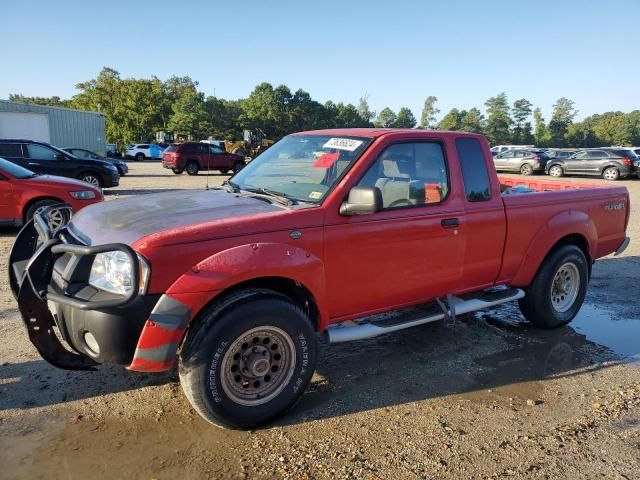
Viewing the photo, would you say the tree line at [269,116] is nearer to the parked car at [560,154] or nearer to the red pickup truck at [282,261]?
the parked car at [560,154]

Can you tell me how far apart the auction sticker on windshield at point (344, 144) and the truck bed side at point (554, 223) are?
5.37ft

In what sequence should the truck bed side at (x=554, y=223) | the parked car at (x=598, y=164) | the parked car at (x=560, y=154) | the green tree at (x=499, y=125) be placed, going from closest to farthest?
the truck bed side at (x=554, y=223) < the parked car at (x=598, y=164) < the parked car at (x=560, y=154) < the green tree at (x=499, y=125)

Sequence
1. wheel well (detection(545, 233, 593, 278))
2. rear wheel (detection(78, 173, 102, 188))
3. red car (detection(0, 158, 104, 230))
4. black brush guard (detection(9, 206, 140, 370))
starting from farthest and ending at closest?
rear wheel (detection(78, 173, 102, 188)) → red car (detection(0, 158, 104, 230)) → wheel well (detection(545, 233, 593, 278)) → black brush guard (detection(9, 206, 140, 370))

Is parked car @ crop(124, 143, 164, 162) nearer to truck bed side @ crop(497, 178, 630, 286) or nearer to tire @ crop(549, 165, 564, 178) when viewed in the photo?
tire @ crop(549, 165, 564, 178)

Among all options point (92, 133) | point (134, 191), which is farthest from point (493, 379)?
point (92, 133)

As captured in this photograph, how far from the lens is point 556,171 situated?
2998 cm

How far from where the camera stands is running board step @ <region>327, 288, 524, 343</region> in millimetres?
3688

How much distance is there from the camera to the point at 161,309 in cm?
287

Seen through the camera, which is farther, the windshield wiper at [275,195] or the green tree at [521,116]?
the green tree at [521,116]

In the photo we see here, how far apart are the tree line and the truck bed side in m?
23.8

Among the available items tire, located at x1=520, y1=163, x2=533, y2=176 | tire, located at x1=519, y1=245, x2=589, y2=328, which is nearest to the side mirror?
tire, located at x1=519, y1=245, x2=589, y2=328

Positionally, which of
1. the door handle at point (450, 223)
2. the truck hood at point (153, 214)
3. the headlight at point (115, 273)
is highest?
the truck hood at point (153, 214)

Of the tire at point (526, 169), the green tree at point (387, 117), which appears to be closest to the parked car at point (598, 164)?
the tire at point (526, 169)

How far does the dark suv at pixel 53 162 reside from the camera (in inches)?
512
